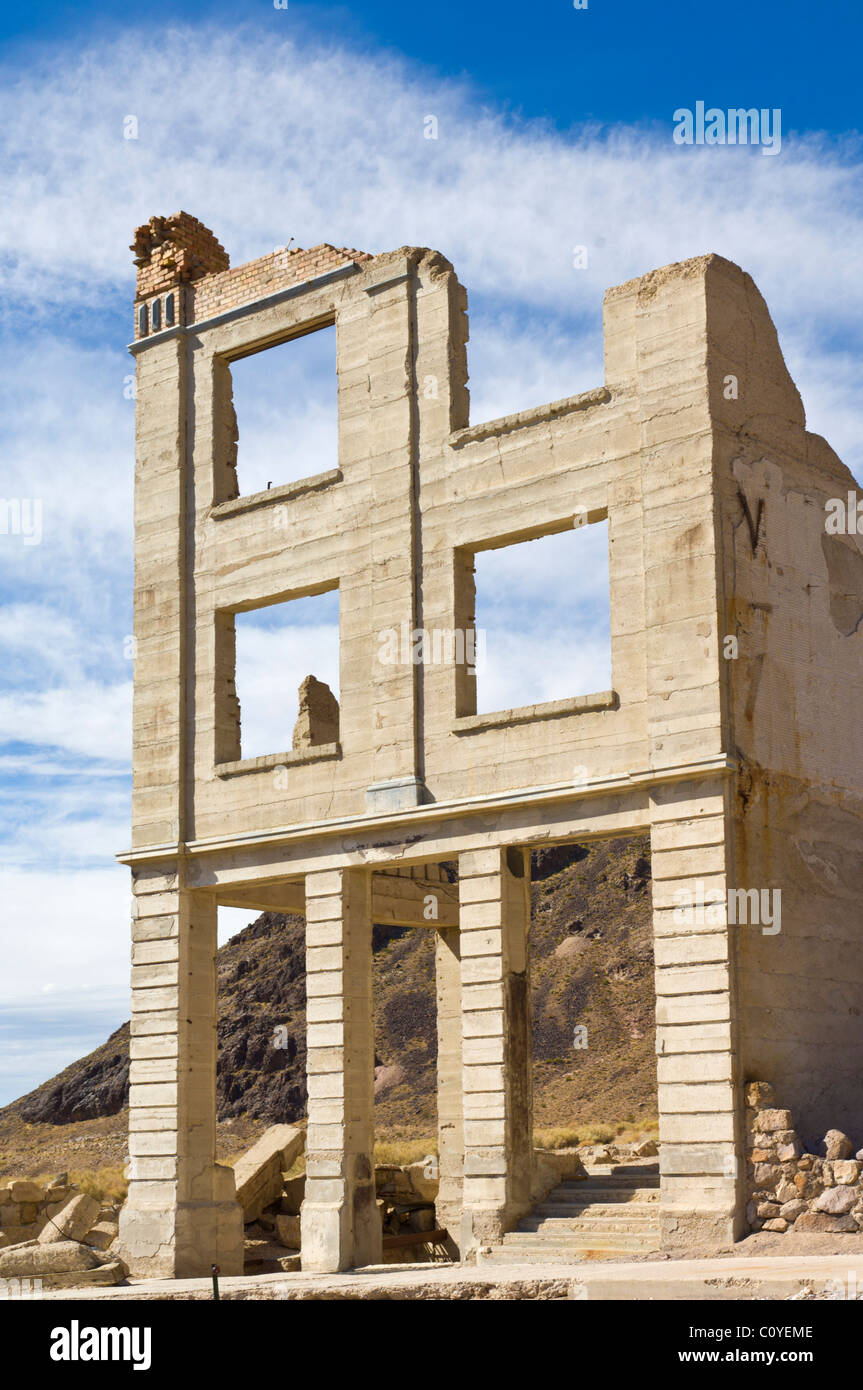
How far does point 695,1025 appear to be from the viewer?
1502cm

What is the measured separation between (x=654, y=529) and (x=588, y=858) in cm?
3522

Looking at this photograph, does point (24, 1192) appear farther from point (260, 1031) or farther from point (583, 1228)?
point (260, 1031)

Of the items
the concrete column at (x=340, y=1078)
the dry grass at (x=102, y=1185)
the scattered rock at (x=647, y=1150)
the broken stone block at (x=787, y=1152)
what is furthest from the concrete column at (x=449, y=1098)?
the broken stone block at (x=787, y=1152)

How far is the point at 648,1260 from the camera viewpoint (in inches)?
567

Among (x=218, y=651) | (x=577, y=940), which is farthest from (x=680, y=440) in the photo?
(x=577, y=940)

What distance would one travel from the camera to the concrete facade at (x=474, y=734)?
51.0 ft

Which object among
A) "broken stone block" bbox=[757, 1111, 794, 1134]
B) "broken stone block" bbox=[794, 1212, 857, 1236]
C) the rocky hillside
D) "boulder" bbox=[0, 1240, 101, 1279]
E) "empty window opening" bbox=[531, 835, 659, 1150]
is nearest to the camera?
"broken stone block" bbox=[794, 1212, 857, 1236]

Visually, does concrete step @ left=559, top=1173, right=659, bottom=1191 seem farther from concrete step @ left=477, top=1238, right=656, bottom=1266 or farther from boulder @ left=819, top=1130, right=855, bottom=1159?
boulder @ left=819, top=1130, right=855, bottom=1159

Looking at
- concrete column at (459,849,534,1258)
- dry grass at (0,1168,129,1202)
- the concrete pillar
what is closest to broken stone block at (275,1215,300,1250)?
the concrete pillar

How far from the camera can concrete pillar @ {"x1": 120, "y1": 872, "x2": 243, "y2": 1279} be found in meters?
18.7

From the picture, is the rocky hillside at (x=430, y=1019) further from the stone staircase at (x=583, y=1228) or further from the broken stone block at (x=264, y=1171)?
the stone staircase at (x=583, y=1228)

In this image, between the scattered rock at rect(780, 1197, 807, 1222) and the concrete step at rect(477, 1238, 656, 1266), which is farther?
the concrete step at rect(477, 1238, 656, 1266)

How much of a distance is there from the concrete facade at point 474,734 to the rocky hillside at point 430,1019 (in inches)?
696

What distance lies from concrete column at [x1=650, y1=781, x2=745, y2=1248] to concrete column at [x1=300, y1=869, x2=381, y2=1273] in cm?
376
